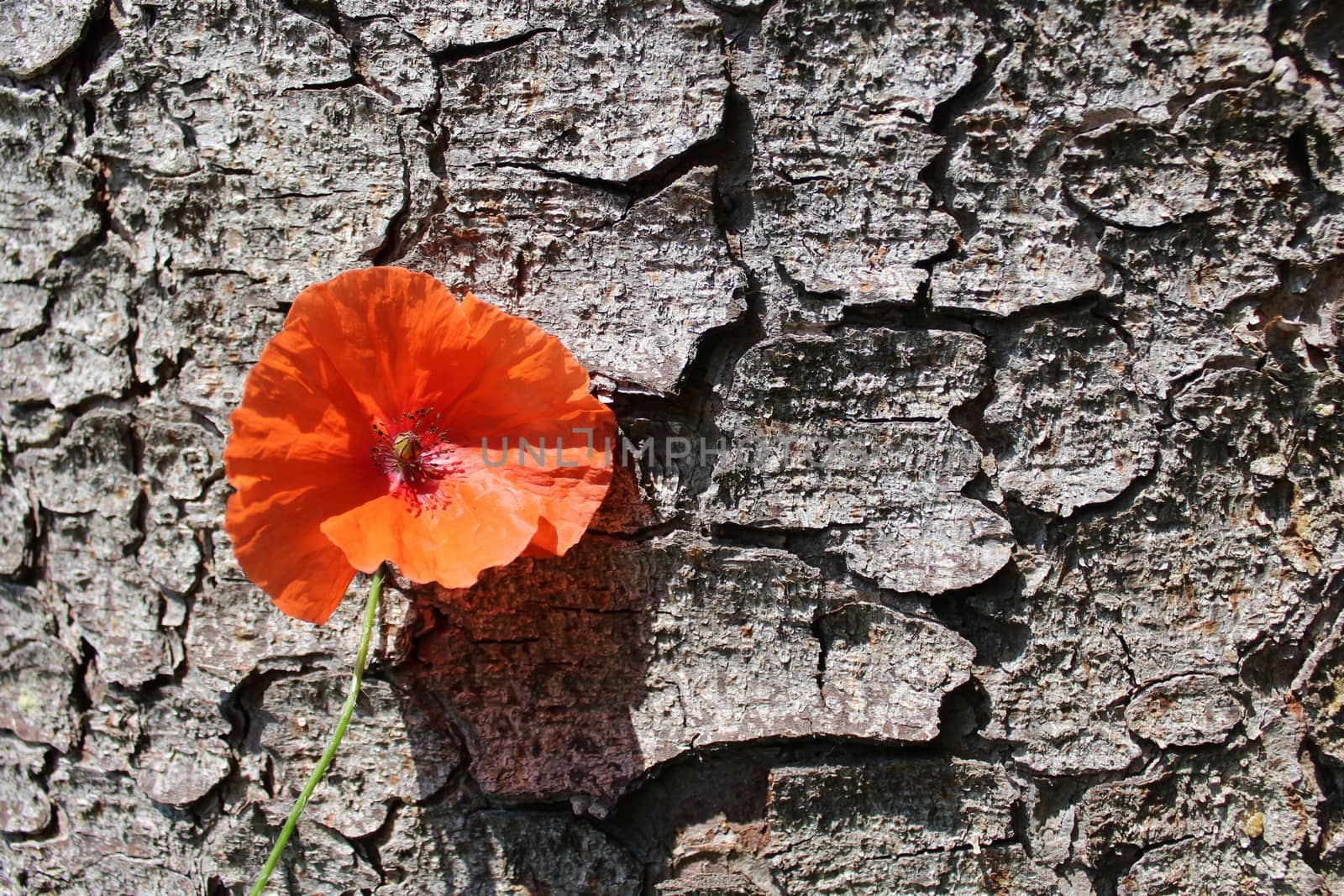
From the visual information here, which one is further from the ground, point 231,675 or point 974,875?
point 231,675

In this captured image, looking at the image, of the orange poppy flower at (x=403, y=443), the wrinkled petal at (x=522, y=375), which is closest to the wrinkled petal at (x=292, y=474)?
the orange poppy flower at (x=403, y=443)

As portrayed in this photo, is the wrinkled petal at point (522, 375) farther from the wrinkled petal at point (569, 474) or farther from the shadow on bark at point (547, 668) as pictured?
the shadow on bark at point (547, 668)

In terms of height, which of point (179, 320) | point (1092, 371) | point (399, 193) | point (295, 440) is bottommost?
point (295, 440)

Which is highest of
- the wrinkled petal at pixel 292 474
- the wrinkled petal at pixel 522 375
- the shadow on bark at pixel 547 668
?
the wrinkled petal at pixel 522 375

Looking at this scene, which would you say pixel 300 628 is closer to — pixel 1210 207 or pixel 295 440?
pixel 295 440

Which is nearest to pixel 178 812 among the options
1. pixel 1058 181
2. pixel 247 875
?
pixel 247 875

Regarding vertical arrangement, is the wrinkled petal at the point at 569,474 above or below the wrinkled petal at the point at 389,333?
below

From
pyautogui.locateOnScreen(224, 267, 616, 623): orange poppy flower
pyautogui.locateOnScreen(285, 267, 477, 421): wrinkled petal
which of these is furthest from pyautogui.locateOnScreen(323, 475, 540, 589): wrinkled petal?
pyautogui.locateOnScreen(285, 267, 477, 421): wrinkled petal
